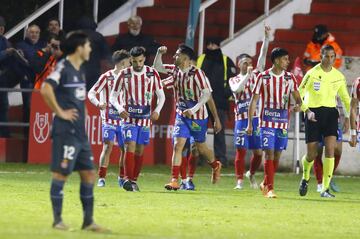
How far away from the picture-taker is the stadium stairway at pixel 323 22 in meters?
30.0

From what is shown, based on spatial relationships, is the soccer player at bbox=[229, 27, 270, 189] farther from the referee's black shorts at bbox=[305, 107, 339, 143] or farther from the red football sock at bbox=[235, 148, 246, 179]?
the referee's black shorts at bbox=[305, 107, 339, 143]

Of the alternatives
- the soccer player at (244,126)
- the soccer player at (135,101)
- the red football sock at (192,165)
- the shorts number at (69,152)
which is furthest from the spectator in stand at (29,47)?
the shorts number at (69,152)

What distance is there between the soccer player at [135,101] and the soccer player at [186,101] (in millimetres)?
334

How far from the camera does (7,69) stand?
93.0 feet

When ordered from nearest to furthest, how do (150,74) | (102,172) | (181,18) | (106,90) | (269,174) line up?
(269,174) < (150,74) < (102,172) < (106,90) < (181,18)

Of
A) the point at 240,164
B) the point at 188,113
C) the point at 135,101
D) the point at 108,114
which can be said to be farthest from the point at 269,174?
the point at 108,114

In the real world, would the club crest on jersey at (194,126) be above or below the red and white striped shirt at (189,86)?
below

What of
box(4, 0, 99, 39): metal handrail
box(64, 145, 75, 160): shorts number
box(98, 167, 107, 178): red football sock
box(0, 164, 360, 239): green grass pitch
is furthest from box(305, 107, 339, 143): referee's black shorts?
box(4, 0, 99, 39): metal handrail

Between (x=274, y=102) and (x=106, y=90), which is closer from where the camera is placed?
(x=274, y=102)

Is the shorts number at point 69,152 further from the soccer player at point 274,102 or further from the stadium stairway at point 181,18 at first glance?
the stadium stairway at point 181,18

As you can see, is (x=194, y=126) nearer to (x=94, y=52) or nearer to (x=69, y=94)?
(x=94, y=52)

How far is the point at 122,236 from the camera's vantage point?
48.9ft

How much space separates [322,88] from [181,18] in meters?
10.3

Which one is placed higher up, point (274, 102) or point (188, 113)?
point (274, 102)
